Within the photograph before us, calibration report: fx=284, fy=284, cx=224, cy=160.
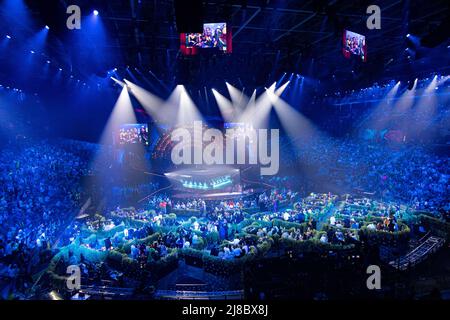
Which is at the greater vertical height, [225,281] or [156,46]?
[156,46]

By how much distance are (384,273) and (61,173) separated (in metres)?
16.1

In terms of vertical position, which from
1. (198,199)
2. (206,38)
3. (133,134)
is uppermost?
(206,38)

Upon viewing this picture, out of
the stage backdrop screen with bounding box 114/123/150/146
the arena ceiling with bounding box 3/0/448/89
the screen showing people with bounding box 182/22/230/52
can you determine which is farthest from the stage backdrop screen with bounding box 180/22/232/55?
the stage backdrop screen with bounding box 114/123/150/146

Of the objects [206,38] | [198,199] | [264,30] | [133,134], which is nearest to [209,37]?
[206,38]

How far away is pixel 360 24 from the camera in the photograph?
10547 mm

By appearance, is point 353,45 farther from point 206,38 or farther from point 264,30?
point 206,38

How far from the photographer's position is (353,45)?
8.79 metres

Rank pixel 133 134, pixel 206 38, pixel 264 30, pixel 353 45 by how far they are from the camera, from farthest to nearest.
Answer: pixel 133 134 < pixel 264 30 < pixel 353 45 < pixel 206 38

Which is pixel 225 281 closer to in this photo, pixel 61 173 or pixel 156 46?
pixel 156 46

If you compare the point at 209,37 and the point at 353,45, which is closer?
the point at 209,37

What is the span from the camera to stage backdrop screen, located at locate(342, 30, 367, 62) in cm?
856

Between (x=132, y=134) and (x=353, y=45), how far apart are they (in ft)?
52.2

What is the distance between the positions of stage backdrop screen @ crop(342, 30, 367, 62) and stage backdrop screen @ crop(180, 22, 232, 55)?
11.9 ft
